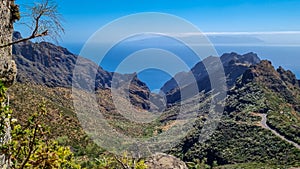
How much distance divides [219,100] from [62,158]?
7942cm

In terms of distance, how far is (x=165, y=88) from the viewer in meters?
140

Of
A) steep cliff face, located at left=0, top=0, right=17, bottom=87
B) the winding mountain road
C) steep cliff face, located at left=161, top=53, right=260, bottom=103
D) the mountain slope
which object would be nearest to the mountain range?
the mountain slope

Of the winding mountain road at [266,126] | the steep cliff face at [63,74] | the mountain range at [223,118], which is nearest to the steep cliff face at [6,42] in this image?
the mountain range at [223,118]

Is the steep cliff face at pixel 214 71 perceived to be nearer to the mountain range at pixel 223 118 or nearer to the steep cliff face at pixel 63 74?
the mountain range at pixel 223 118

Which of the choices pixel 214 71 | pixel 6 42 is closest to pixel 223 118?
pixel 214 71

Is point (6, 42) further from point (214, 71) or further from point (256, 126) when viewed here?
point (214, 71)

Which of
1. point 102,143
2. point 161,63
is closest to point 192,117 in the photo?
point 102,143

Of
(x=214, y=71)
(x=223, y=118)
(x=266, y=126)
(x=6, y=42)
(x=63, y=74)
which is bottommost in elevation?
(x=223, y=118)

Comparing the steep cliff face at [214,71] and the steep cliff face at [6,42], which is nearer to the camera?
the steep cliff face at [6,42]

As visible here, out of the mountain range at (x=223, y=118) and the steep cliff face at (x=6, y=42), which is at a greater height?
the steep cliff face at (x=6, y=42)

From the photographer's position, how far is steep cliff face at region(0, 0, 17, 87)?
4871mm

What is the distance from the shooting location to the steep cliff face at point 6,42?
4871mm

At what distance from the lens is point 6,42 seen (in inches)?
197

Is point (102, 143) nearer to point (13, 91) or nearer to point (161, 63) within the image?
point (13, 91)
